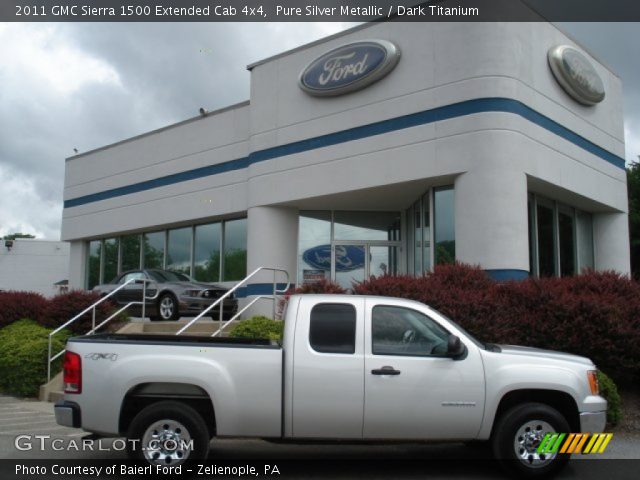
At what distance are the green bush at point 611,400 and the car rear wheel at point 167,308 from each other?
9.74 metres

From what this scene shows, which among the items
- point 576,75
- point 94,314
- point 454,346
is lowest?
point 454,346

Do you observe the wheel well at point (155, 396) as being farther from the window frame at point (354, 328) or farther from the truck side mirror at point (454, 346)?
the truck side mirror at point (454, 346)

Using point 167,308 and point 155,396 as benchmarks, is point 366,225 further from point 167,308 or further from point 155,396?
point 155,396

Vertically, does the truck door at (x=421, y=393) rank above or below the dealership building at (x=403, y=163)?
below

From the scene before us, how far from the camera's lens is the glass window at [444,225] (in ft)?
48.0

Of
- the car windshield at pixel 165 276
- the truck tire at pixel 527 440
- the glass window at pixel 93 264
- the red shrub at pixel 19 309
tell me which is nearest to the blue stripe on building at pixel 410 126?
the car windshield at pixel 165 276

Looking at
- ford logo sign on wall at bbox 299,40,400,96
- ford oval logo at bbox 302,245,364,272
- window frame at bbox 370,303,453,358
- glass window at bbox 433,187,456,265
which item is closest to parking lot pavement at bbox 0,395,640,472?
window frame at bbox 370,303,453,358

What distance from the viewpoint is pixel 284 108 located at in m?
17.2

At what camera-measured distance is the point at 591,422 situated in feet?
21.3

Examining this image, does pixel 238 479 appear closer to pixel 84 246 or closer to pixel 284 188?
pixel 284 188

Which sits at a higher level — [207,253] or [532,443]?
[207,253]

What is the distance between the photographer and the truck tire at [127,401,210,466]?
6.14m

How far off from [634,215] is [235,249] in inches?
679

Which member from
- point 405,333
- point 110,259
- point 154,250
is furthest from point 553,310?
point 110,259
